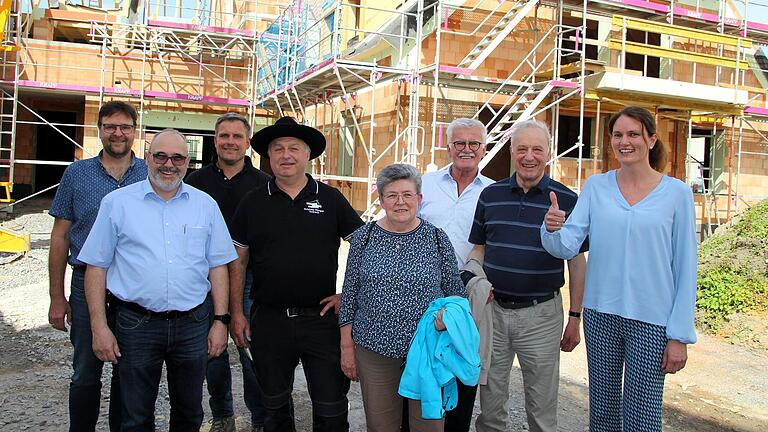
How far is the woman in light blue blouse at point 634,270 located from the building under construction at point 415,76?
8325 mm

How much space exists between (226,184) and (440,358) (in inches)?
84.7

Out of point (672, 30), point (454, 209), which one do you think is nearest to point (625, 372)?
point (454, 209)

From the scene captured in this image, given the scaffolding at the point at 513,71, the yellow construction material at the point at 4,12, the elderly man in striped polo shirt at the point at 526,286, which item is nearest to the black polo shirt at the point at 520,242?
the elderly man in striped polo shirt at the point at 526,286

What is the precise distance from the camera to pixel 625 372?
3309 millimetres

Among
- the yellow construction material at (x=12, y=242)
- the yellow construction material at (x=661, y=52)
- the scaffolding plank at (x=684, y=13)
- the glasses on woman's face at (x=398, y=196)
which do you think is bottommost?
the yellow construction material at (x=12, y=242)

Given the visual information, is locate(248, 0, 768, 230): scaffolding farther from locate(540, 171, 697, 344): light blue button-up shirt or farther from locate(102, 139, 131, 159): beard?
locate(540, 171, 697, 344): light blue button-up shirt

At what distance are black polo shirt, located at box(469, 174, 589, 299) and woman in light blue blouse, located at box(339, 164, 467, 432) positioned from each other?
0.39m

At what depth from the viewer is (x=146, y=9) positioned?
16891 millimetres

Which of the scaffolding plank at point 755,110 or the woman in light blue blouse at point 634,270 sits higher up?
the scaffolding plank at point 755,110

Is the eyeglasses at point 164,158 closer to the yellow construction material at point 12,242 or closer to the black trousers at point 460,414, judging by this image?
the black trousers at point 460,414

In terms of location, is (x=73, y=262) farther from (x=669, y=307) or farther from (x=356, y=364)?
(x=669, y=307)

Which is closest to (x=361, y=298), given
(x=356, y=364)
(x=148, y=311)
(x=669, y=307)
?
(x=356, y=364)

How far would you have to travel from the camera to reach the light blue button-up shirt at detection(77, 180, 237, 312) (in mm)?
3311

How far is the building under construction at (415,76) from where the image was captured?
12719mm
